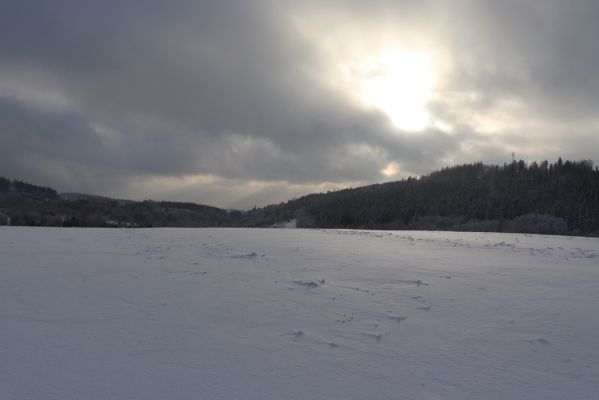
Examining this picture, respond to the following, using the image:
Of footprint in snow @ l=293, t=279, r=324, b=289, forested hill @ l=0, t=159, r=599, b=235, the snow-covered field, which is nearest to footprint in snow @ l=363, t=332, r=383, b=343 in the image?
the snow-covered field

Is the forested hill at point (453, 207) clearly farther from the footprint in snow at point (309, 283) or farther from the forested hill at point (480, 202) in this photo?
the footprint in snow at point (309, 283)

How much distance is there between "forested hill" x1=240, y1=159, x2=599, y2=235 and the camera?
220 ft

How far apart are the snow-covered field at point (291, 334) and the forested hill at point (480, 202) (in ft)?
203

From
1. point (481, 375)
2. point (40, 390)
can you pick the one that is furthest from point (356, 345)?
point (40, 390)

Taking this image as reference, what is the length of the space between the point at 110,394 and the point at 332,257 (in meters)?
8.26

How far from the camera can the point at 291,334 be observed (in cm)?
415

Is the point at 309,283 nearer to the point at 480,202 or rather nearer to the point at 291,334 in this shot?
the point at 291,334

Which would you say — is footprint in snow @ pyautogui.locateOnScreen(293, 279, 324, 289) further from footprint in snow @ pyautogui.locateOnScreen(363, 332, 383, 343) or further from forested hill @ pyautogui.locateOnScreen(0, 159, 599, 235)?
forested hill @ pyautogui.locateOnScreen(0, 159, 599, 235)

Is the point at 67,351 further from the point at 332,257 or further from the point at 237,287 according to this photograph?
the point at 332,257

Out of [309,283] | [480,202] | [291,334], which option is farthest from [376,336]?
[480,202]

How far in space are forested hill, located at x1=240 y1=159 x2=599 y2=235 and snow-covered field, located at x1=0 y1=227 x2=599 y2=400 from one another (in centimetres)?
6194

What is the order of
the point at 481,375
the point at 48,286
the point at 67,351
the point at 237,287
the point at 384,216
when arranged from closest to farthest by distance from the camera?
the point at 481,375 < the point at 67,351 < the point at 48,286 < the point at 237,287 < the point at 384,216

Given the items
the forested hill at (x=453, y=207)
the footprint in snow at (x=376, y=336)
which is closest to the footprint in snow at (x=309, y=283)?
the footprint in snow at (x=376, y=336)

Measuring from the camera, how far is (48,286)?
19.5 ft
